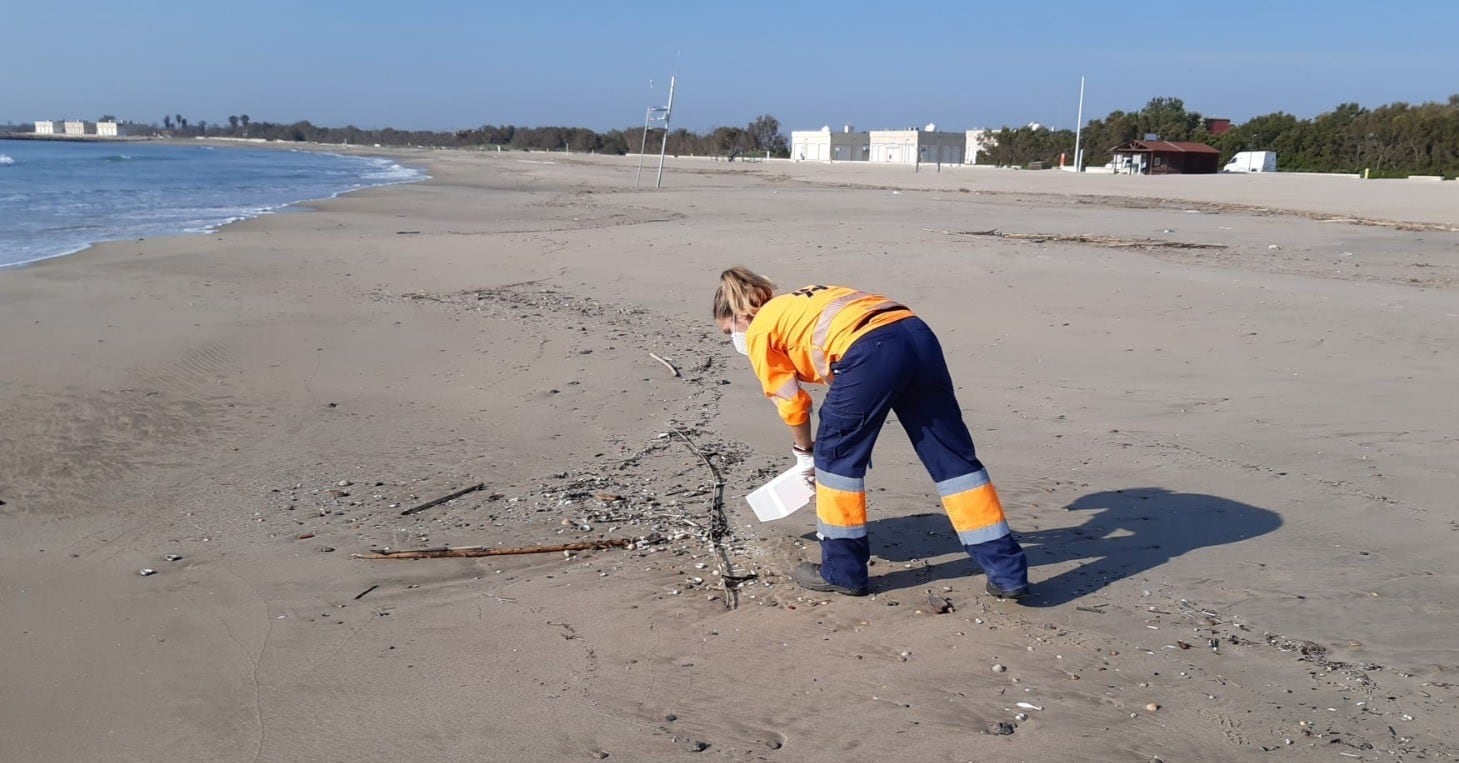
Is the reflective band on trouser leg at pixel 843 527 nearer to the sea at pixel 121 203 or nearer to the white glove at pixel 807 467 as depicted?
the white glove at pixel 807 467

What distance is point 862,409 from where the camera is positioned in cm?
392

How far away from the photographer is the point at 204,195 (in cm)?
2977

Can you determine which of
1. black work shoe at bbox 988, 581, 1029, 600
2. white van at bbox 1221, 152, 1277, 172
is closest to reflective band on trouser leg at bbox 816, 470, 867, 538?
black work shoe at bbox 988, 581, 1029, 600

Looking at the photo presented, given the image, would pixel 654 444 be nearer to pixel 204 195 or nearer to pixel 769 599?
pixel 769 599

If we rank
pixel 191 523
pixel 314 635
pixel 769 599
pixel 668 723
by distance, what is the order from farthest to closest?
pixel 191 523
pixel 769 599
pixel 314 635
pixel 668 723

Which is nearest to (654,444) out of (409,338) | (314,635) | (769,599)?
(769,599)

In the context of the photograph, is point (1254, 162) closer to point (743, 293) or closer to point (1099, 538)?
point (1099, 538)

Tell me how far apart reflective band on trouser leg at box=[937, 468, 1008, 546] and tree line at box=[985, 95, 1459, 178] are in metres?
45.1

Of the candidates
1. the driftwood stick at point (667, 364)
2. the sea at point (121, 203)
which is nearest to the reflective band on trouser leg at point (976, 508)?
the driftwood stick at point (667, 364)

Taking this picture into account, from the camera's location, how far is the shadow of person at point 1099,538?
4.34m

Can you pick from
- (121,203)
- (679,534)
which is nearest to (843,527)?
(679,534)

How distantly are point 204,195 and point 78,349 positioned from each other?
23728mm

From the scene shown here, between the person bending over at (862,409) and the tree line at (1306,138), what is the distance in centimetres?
4513

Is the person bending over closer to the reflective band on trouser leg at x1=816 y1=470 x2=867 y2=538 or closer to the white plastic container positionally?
the reflective band on trouser leg at x1=816 y1=470 x2=867 y2=538
